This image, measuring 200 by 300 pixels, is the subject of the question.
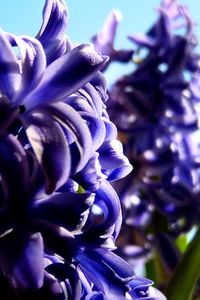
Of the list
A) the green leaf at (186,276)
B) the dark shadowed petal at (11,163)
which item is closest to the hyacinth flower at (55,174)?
the dark shadowed petal at (11,163)

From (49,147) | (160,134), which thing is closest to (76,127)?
(49,147)

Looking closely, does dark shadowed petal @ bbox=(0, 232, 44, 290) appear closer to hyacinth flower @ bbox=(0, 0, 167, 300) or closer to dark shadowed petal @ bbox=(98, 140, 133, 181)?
hyacinth flower @ bbox=(0, 0, 167, 300)

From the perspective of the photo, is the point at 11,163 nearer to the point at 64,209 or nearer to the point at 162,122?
the point at 64,209

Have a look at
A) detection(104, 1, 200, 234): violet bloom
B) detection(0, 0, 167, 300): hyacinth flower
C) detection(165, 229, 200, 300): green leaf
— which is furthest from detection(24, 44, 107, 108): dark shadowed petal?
detection(104, 1, 200, 234): violet bloom

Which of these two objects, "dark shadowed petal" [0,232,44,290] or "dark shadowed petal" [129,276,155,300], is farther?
"dark shadowed petal" [129,276,155,300]

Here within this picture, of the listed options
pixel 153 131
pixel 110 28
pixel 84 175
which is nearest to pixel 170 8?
pixel 110 28

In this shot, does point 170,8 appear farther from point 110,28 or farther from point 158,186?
point 158,186

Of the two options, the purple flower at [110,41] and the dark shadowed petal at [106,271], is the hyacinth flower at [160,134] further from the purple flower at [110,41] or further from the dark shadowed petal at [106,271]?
the dark shadowed petal at [106,271]
